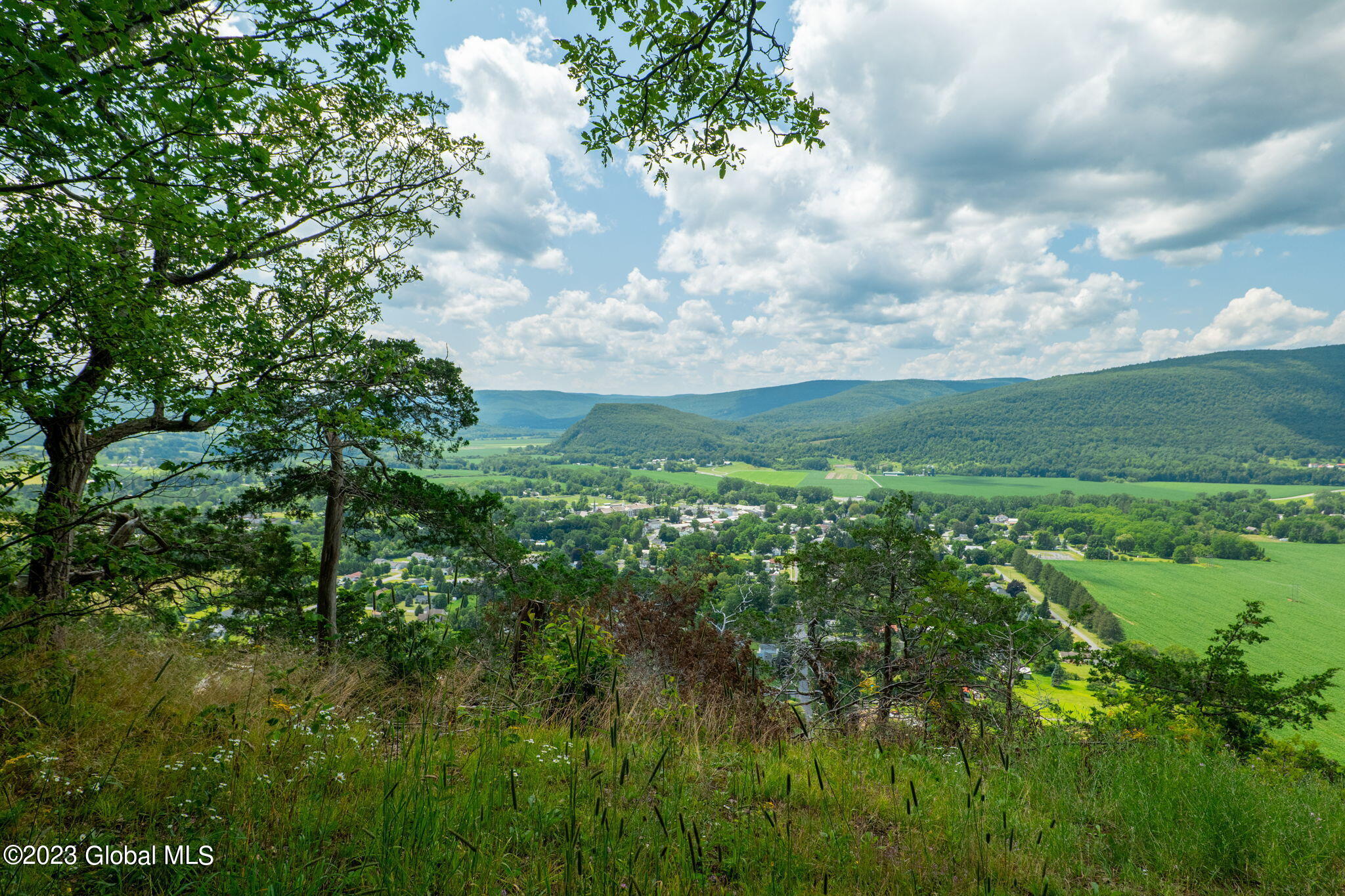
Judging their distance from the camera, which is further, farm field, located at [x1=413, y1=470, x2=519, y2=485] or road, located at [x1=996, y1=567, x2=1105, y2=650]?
farm field, located at [x1=413, y1=470, x2=519, y2=485]

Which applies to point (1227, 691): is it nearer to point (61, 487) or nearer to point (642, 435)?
point (61, 487)

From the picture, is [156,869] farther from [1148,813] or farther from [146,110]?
[1148,813]

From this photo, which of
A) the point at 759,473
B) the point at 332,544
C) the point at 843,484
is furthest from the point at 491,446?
the point at 332,544

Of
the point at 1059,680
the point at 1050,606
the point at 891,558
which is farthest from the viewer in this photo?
the point at 1050,606

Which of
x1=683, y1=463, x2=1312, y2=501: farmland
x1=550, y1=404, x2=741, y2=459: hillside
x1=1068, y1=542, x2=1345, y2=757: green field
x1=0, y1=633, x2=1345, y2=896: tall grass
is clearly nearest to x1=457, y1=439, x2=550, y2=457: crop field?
x1=550, y1=404, x2=741, y2=459: hillside

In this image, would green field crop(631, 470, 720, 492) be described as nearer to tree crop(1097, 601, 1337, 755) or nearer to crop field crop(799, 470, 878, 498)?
crop field crop(799, 470, 878, 498)
